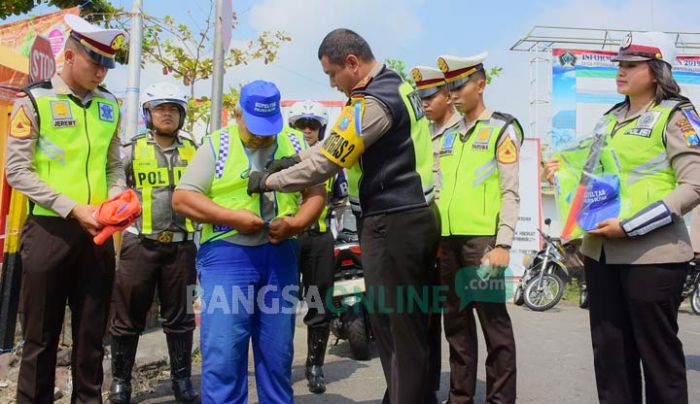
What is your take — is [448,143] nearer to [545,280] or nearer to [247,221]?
[247,221]

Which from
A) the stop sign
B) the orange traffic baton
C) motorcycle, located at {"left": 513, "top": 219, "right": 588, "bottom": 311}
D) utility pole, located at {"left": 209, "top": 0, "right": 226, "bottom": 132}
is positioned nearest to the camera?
the orange traffic baton

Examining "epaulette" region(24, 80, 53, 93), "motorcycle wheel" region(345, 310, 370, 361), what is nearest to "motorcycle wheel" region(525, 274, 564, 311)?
"motorcycle wheel" region(345, 310, 370, 361)

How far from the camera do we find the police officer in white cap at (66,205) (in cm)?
343

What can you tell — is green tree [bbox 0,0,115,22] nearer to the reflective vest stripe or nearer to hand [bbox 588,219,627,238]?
the reflective vest stripe

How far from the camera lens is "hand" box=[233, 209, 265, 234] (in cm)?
320

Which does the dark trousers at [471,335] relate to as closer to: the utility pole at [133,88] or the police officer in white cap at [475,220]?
the police officer in white cap at [475,220]

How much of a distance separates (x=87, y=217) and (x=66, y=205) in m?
0.13

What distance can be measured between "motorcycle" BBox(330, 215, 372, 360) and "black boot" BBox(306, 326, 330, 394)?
2.22 ft

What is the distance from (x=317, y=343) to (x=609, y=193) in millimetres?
2710

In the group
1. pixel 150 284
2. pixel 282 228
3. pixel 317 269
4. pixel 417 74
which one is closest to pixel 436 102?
pixel 417 74

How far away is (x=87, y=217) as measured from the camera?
3359 millimetres

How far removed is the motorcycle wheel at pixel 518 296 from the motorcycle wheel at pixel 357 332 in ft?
20.8

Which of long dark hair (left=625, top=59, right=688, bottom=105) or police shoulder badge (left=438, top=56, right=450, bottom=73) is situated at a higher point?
police shoulder badge (left=438, top=56, right=450, bottom=73)

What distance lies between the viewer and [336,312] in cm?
611
